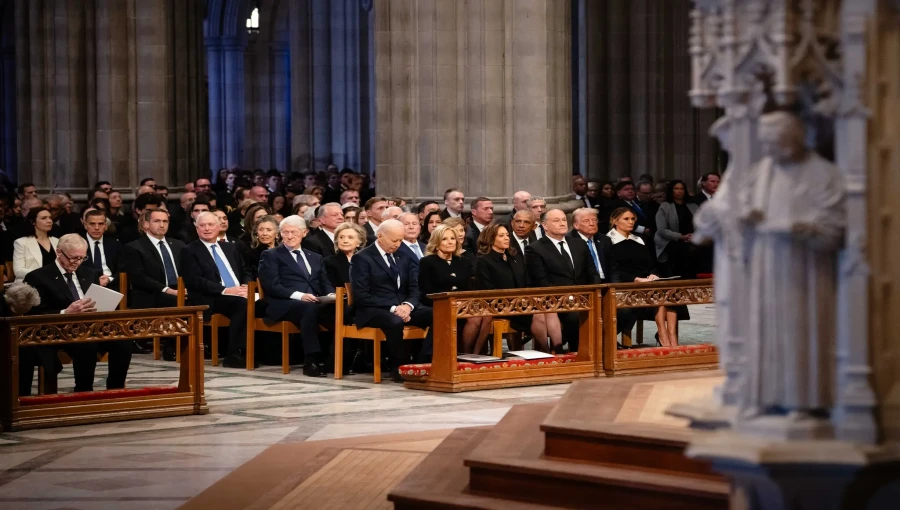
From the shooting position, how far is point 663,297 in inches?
530

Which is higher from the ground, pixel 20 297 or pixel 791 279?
pixel 791 279

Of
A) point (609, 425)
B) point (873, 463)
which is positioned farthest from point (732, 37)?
point (609, 425)

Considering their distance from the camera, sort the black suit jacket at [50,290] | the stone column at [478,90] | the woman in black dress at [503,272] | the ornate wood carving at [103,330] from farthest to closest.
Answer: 1. the stone column at [478,90]
2. the woman in black dress at [503,272]
3. the black suit jacket at [50,290]
4. the ornate wood carving at [103,330]

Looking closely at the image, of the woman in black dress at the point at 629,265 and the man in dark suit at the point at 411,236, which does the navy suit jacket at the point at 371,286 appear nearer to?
the man in dark suit at the point at 411,236

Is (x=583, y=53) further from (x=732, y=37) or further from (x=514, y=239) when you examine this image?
(x=732, y=37)

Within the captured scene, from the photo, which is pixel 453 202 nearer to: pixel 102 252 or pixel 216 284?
pixel 216 284

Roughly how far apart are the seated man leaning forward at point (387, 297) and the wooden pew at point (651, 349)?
1.40 meters

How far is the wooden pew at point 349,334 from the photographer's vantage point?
13125 mm

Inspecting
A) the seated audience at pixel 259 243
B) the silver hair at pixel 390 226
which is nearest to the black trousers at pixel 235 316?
the seated audience at pixel 259 243

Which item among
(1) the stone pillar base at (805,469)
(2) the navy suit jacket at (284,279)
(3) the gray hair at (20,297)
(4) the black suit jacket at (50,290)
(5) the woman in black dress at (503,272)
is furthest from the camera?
(2) the navy suit jacket at (284,279)

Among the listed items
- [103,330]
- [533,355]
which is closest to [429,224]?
[533,355]

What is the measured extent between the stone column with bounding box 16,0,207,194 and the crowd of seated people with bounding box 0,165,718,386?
24.8ft

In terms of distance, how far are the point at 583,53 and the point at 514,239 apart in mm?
15823

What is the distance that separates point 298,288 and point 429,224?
60.9 inches
